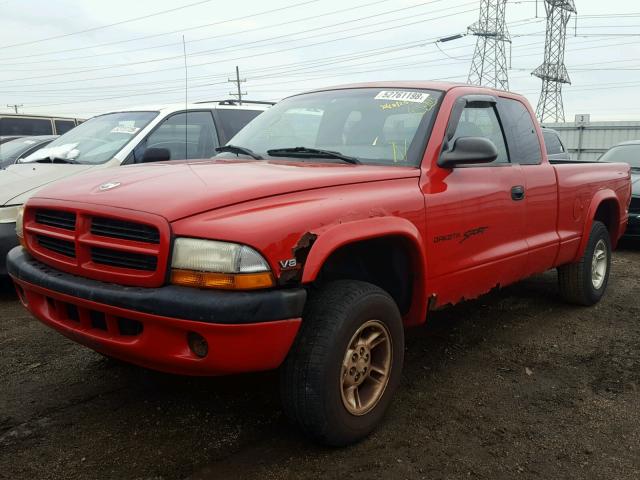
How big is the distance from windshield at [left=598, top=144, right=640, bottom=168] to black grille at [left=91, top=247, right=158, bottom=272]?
8.55 m

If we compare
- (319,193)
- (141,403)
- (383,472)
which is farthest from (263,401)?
(319,193)

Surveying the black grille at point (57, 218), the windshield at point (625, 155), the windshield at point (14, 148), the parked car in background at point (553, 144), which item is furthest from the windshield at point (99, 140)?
the windshield at point (625, 155)

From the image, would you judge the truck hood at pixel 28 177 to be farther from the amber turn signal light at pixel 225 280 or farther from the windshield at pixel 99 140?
the amber turn signal light at pixel 225 280

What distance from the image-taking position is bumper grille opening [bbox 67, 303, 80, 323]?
2.68 metres

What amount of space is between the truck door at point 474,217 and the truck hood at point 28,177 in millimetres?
3634

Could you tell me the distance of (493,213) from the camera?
12.1ft

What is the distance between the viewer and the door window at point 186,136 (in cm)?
593

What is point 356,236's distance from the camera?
266cm

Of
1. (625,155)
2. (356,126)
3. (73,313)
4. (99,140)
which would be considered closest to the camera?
(73,313)

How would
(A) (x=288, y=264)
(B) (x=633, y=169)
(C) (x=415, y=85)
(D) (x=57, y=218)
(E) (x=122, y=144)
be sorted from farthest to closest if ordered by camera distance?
(B) (x=633, y=169) < (E) (x=122, y=144) < (C) (x=415, y=85) < (D) (x=57, y=218) < (A) (x=288, y=264)

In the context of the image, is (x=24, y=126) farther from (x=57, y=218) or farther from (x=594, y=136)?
(x=594, y=136)

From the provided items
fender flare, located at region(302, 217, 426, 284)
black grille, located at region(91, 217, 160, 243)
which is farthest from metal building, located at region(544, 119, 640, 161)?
black grille, located at region(91, 217, 160, 243)

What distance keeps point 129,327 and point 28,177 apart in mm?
3633

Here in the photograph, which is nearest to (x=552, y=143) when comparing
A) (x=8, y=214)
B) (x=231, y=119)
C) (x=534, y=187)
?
(x=231, y=119)
